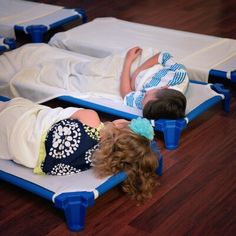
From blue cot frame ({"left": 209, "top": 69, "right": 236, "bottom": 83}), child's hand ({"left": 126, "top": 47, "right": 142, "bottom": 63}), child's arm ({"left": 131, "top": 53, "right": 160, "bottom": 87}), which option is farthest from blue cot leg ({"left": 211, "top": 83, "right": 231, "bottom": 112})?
child's hand ({"left": 126, "top": 47, "right": 142, "bottom": 63})

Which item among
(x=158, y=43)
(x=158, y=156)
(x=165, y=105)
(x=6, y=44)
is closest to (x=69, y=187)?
(x=158, y=156)

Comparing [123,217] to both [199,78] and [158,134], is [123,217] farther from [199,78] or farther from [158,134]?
[199,78]

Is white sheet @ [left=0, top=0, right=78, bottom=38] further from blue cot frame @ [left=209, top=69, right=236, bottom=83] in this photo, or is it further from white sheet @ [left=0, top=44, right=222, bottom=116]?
blue cot frame @ [left=209, top=69, right=236, bottom=83]

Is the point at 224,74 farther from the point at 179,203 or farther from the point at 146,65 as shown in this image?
the point at 179,203

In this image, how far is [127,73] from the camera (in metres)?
2.50

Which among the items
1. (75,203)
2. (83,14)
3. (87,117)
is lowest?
(83,14)

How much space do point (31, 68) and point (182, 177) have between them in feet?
3.51

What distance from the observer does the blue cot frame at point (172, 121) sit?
7.04ft

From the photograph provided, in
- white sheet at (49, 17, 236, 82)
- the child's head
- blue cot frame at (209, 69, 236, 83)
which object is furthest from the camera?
white sheet at (49, 17, 236, 82)

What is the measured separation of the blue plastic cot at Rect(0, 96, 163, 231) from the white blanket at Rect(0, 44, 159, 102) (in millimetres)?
647

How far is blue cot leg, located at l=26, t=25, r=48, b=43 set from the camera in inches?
128

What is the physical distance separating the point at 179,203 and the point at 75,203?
0.39m

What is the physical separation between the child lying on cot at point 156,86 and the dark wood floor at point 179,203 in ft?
0.59

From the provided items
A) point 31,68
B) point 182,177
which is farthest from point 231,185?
point 31,68
